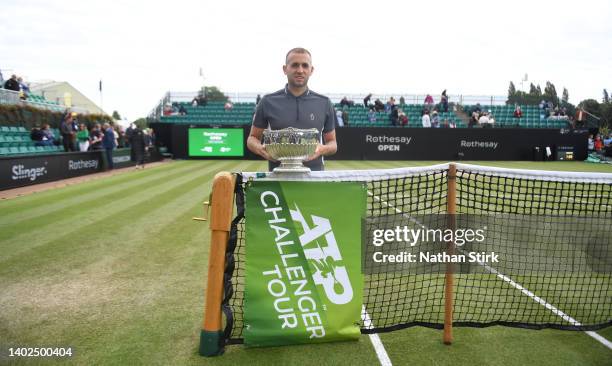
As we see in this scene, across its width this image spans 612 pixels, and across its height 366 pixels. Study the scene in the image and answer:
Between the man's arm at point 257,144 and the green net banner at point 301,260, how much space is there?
250 millimetres

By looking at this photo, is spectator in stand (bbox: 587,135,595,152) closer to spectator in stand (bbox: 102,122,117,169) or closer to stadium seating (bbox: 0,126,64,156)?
spectator in stand (bbox: 102,122,117,169)

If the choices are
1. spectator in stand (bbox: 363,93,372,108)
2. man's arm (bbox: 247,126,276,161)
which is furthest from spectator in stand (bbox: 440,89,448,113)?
man's arm (bbox: 247,126,276,161)

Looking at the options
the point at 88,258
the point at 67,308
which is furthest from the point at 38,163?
the point at 67,308

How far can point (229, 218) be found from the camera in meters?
3.36

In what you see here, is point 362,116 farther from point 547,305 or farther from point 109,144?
point 547,305

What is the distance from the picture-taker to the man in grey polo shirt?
3596 millimetres

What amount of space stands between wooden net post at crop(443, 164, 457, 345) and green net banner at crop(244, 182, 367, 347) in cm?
69

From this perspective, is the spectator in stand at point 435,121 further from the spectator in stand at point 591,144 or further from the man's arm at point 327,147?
the man's arm at point 327,147

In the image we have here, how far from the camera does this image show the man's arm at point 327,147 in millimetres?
3414

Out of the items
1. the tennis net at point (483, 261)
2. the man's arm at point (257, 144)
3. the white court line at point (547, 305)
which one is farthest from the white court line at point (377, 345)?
the man's arm at point (257, 144)

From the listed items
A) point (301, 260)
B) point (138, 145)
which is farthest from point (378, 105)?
point (301, 260)

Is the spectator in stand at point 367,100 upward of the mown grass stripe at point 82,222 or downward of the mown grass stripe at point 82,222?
upward

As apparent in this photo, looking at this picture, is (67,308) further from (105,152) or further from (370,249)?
(105,152)

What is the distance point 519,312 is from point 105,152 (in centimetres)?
1896
